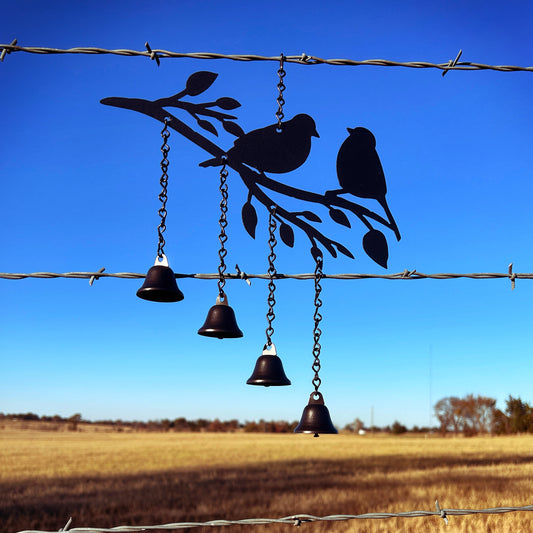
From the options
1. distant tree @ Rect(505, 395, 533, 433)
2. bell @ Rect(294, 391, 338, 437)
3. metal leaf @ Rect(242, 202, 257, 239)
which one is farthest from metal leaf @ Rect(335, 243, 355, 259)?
distant tree @ Rect(505, 395, 533, 433)

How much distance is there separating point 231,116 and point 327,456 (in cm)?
4142

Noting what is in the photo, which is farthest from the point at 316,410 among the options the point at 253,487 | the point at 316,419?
the point at 253,487

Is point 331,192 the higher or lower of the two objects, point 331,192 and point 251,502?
the higher

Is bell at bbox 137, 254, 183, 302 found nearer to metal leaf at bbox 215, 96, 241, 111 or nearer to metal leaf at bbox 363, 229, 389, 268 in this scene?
metal leaf at bbox 215, 96, 241, 111

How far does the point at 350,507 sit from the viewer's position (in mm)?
18906

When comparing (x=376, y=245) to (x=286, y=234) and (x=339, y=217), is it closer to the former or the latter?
(x=339, y=217)

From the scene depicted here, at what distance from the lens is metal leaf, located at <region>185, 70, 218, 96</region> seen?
4516mm

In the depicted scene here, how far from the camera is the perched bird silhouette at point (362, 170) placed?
4.68 metres

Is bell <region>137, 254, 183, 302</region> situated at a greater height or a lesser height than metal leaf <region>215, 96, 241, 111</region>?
lesser

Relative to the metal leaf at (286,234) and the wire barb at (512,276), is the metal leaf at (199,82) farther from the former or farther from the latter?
the wire barb at (512,276)

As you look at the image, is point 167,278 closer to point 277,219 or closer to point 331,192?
point 277,219

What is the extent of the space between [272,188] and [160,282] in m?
1.20

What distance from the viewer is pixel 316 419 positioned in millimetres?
4410

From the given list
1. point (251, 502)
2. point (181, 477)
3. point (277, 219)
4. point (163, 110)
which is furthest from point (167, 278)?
point (181, 477)
